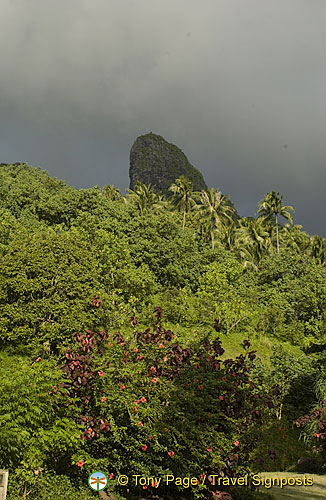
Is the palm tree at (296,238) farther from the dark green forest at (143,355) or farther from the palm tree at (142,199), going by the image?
the palm tree at (142,199)

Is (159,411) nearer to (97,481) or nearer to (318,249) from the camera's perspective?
(97,481)

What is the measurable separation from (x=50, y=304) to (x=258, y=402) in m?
10.0

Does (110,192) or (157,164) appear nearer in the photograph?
(110,192)

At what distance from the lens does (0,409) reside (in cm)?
662

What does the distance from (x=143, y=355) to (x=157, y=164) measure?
112809 millimetres

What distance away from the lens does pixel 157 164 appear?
387 feet

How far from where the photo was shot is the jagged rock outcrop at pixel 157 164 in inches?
4574

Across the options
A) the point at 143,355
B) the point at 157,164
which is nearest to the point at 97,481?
the point at 143,355

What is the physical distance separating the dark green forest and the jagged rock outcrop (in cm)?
7627

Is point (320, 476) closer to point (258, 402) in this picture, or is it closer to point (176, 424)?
point (258, 402)

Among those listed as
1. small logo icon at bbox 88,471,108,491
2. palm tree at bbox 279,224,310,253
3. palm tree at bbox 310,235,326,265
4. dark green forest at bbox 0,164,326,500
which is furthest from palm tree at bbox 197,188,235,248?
small logo icon at bbox 88,471,108,491

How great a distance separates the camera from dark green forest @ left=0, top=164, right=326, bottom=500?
267 inches

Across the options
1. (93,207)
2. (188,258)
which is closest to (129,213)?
(93,207)

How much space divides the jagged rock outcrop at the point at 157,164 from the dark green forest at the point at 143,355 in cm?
7627
